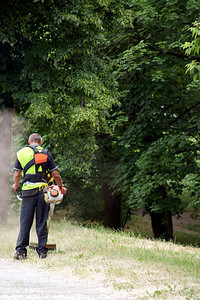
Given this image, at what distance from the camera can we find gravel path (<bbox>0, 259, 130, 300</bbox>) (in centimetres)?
493

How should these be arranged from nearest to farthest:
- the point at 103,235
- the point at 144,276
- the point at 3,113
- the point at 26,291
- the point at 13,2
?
the point at 26,291 < the point at 144,276 < the point at 103,235 < the point at 13,2 < the point at 3,113

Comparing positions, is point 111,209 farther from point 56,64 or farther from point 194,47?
point 194,47

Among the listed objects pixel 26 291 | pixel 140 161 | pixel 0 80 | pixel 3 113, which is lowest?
pixel 26 291

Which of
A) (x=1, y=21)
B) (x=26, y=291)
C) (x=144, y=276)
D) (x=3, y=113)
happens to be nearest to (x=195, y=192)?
(x=3, y=113)

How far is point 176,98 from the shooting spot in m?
15.7

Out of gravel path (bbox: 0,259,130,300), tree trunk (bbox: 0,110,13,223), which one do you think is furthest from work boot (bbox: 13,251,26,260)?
tree trunk (bbox: 0,110,13,223)

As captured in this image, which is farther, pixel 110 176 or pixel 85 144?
pixel 110 176

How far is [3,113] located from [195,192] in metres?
6.00

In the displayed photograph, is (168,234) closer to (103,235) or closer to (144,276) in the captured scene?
(103,235)

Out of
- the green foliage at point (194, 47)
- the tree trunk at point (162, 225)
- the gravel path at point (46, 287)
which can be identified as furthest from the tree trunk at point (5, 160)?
the green foliage at point (194, 47)

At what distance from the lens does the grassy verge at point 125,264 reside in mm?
5137

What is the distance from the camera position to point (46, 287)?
17.7 feet

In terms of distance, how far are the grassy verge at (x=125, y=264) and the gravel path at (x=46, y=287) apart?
0.57 ft

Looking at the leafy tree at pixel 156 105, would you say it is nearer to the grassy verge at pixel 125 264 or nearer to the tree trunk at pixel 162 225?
the tree trunk at pixel 162 225
